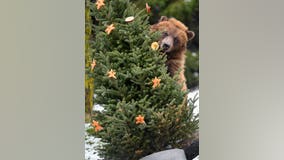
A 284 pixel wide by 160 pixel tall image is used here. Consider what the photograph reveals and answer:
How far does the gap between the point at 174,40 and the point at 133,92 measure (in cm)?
61

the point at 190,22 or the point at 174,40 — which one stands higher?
the point at 190,22

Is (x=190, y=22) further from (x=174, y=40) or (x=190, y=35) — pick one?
(x=174, y=40)

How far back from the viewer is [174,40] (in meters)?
3.60

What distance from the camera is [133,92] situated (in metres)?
3.53

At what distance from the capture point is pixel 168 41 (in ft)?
11.8

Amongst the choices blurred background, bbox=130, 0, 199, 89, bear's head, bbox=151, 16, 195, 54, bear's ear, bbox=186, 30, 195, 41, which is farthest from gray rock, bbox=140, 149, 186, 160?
bear's ear, bbox=186, 30, 195, 41

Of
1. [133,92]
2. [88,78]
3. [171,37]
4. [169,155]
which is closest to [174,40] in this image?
[171,37]

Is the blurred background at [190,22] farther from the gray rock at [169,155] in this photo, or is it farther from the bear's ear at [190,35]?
the gray rock at [169,155]

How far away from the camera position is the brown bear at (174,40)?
3590mm

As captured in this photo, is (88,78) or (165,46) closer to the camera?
(165,46)

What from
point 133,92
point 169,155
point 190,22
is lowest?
point 169,155

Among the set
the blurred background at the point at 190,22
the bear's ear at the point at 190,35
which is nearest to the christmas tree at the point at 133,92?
the blurred background at the point at 190,22

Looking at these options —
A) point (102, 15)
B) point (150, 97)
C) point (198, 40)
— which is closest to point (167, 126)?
point (150, 97)
